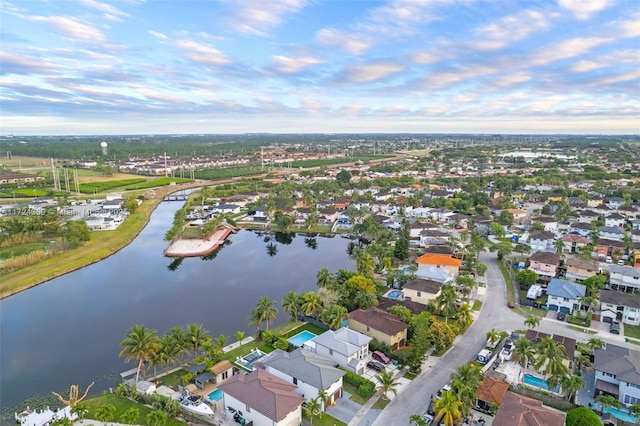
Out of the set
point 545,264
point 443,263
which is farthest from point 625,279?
point 443,263

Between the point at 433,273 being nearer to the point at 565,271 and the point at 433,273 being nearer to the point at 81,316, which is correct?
the point at 565,271

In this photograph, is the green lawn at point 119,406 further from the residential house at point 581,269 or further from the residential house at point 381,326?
the residential house at point 581,269

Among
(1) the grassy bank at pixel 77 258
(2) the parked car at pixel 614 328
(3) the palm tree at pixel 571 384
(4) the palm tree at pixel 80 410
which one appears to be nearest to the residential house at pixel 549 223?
(2) the parked car at pixel 614 328

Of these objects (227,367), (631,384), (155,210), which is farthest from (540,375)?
(155,210)

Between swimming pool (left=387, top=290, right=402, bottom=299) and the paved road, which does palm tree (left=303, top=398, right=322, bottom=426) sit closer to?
the paved road

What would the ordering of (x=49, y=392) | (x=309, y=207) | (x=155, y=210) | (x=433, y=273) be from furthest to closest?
1. (x=155, y=210)
2. (x=309, y=207)
3. (x=433, y=273)
4. (x=49, y=392)

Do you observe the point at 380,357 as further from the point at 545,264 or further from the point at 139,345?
the point at 545,264

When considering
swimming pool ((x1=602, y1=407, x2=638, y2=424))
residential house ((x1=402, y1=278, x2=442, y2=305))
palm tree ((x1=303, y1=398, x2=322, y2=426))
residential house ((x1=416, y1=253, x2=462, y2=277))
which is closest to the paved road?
palm tree ((x1=303, y1=398, x2=322, y2=426))
